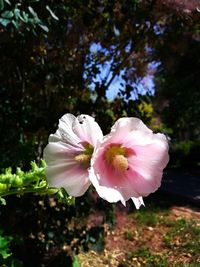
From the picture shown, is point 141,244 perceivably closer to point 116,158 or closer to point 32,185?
point 32,185

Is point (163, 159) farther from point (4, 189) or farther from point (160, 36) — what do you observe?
point (160, 36)

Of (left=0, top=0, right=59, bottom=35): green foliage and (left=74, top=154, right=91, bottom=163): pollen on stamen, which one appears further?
(left=0, top=0, right=59, bottom=35): green foliage

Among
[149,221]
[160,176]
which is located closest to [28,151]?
[149,221]

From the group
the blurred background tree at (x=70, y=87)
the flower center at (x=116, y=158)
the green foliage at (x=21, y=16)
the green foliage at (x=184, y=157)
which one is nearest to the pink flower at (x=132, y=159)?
the flower center at (x=116, y=158)

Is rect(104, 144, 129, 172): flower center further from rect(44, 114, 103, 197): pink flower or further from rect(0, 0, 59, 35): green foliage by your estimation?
rect(0, 0, 59, 35): green foliage

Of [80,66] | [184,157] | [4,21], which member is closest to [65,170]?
[4,21]

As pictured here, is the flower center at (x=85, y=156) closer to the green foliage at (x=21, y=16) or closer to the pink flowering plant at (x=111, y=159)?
the pink flowering plant at (x=111, y=159)

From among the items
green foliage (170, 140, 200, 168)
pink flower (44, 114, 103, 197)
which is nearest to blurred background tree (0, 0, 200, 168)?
green foliage (170, 140, 200, 168)
